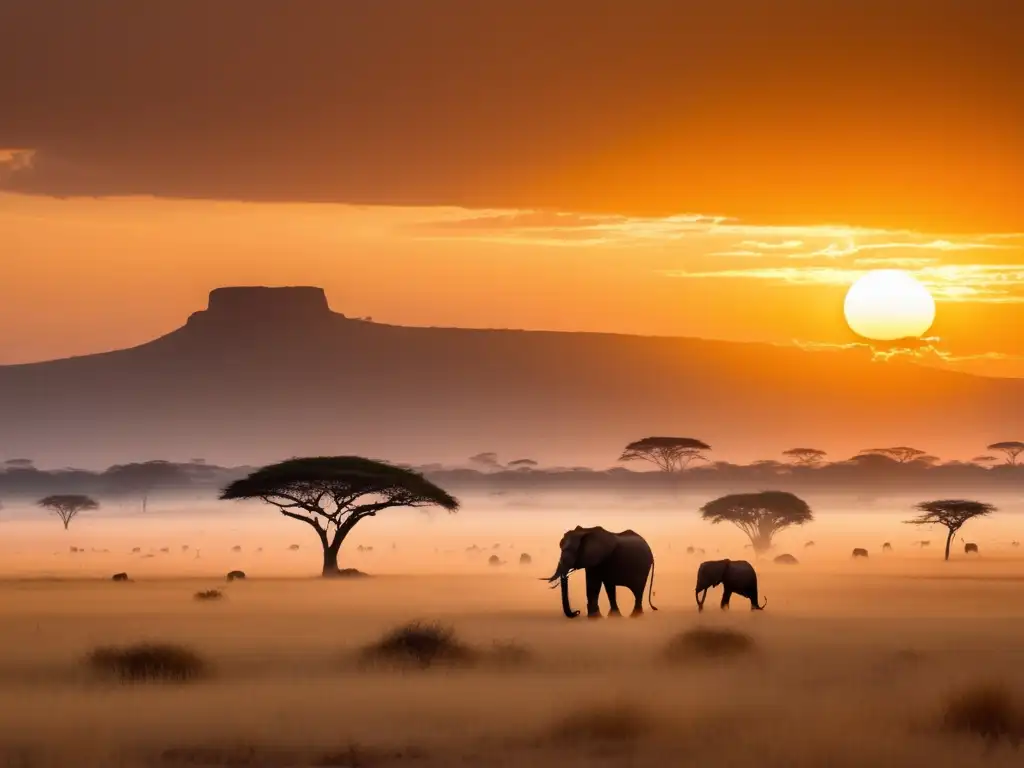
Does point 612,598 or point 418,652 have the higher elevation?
point 612,598

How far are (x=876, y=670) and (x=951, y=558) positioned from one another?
55.6 meters

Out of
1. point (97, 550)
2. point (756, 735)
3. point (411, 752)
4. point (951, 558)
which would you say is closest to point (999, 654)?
point (756, 735)

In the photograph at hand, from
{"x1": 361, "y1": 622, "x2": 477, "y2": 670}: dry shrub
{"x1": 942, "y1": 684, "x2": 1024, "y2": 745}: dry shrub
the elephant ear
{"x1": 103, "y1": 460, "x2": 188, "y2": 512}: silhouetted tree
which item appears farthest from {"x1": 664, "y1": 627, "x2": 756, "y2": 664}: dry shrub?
{"x1": 103, "y1": 460, "x2": 188, "y2": 512}: silhouetted tree

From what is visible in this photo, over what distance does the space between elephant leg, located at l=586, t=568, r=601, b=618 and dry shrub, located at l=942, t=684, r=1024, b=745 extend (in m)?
19.2

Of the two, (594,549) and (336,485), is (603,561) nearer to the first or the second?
(594,549)

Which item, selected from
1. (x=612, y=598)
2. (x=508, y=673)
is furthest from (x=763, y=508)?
(x=508, y=673)

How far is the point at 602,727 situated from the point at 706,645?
11.8 m

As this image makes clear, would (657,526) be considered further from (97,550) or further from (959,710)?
(959,710)

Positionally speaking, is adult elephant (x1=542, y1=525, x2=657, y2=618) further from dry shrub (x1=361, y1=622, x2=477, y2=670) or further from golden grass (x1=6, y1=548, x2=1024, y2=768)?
dry shrub (x1=361, y1=622, x2=477, y2=670)

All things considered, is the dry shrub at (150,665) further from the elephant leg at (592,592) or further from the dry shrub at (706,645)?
the elephant leg at (592,592)

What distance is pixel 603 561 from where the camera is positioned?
1687 inches

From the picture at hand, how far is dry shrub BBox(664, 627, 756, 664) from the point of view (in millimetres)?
32938

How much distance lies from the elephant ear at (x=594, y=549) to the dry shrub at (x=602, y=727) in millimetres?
18569

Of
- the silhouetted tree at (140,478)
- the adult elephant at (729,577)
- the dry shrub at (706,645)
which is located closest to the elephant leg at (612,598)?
the adult elephant at (729,577)
